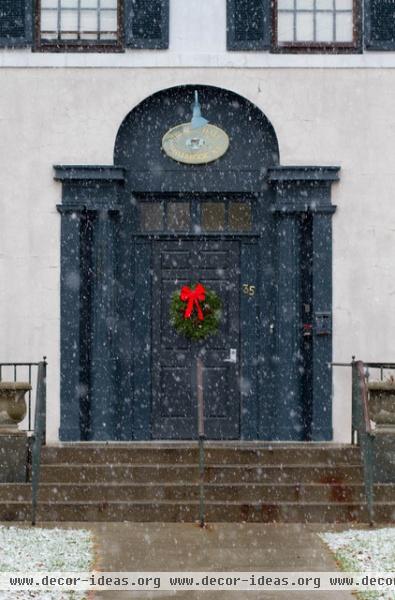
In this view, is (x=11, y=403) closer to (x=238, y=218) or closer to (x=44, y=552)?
(x=44, y=552)

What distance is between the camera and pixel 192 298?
14.7 m

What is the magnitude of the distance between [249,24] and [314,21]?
28.9 inches

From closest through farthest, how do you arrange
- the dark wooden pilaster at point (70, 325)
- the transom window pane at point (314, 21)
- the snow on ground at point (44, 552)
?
1. the snow on ground at point (44, 552)
2. the dark wooden pilaster at point (70, 325)
3. the transom window pane at point (314, 21)

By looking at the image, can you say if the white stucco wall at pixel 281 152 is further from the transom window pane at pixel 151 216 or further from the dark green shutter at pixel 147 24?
the transom window pane at pixel 151 216

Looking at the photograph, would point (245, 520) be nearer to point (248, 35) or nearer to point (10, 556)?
point (10, 556)

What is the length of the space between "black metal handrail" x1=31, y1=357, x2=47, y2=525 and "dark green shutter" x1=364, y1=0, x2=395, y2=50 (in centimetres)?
505

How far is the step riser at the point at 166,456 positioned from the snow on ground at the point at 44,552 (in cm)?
154

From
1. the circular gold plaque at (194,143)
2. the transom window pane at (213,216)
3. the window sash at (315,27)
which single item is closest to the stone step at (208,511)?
the transom window pane at (213,216)

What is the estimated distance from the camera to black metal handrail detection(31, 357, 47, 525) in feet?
39.3

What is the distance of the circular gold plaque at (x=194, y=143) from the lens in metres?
14.9

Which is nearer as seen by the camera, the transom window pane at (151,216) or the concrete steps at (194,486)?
the concrete steps at (194,486)

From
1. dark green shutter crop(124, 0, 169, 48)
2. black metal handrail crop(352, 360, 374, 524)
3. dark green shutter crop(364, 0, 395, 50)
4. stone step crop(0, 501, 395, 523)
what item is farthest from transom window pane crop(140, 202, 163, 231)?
stone step crop(0, 501, 395, 523)

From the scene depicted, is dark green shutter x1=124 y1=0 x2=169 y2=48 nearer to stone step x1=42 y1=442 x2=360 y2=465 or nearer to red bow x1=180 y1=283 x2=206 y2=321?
red bow x1=180 y1=283 x2=206 y2=321

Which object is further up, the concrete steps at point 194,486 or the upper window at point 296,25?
the upper window at point 296,25
